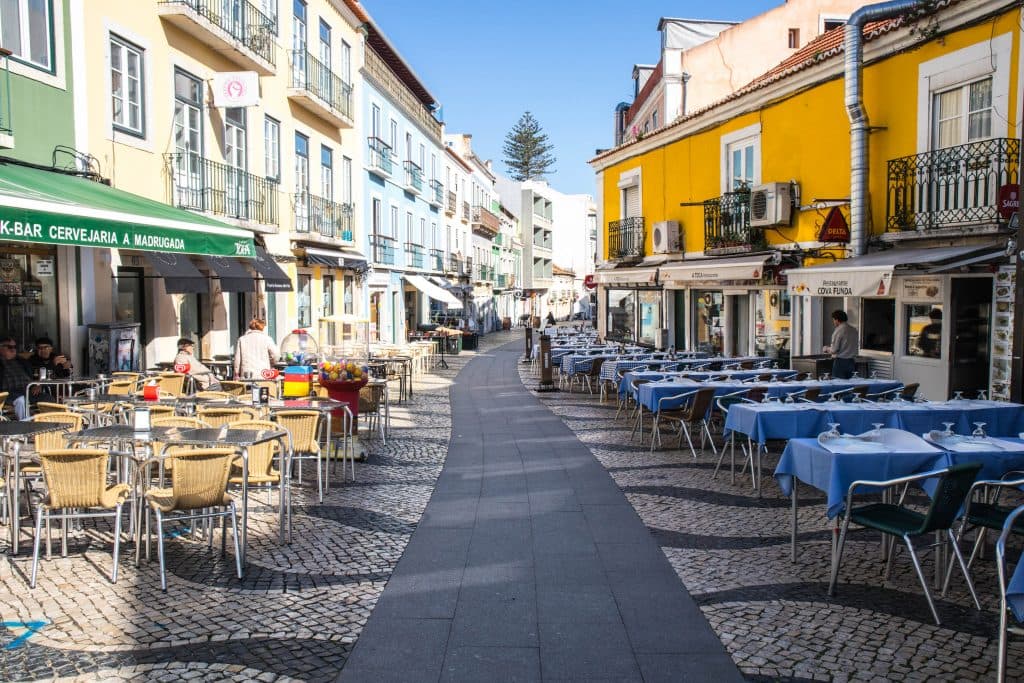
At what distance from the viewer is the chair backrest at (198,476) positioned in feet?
19.0

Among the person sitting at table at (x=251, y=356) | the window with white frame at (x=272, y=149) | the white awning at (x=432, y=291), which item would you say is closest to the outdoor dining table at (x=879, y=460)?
the person sitting at table at (x=251, y=356)

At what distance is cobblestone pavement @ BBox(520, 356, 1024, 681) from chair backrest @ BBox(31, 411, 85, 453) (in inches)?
201

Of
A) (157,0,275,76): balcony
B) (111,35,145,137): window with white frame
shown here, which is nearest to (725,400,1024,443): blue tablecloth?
(111,35,145,137): window with white frame

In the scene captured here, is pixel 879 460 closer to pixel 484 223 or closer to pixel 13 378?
pixel 13 378

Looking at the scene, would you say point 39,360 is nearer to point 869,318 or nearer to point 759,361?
point 759,361

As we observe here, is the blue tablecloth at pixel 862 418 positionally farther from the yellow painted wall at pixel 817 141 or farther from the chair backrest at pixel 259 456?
the chair backrest at pixel 259 456

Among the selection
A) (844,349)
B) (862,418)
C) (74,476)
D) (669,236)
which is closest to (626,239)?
(669,236)

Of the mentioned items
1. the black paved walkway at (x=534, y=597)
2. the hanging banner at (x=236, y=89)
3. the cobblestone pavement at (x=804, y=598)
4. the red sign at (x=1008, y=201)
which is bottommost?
the cobblestone pavement at (x=804, y=598)

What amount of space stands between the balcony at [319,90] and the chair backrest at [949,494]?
58.9 feet

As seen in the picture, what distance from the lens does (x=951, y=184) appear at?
1114 cm

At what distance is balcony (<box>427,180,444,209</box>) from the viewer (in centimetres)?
3759

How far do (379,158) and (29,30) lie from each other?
690 inches

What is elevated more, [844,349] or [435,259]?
[435,259]

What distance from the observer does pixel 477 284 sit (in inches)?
1999
